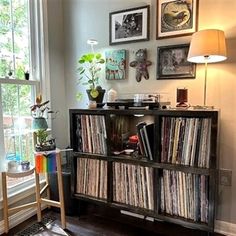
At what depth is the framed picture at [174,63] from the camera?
1.92 meters

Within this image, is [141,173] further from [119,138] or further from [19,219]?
[19,219]

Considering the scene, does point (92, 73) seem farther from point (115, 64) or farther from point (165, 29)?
point (165, 29)

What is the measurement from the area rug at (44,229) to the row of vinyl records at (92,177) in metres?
0.35

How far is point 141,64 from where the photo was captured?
211 cm

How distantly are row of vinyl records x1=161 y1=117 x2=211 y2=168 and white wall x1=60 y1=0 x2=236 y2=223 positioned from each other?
1.17ft

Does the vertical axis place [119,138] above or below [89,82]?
below

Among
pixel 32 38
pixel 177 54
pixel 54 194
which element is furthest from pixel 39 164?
pixel 177 54

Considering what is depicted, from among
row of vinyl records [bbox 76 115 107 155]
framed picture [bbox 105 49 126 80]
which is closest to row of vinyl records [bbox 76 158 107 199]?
row of vinyl records [bbox 76 115 107 155]

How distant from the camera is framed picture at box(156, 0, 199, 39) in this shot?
1879 millimetres

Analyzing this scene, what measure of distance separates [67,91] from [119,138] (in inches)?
37.3

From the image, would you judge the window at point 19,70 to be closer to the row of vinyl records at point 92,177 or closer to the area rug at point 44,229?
the area rug at point 44,229

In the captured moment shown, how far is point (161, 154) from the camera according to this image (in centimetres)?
173

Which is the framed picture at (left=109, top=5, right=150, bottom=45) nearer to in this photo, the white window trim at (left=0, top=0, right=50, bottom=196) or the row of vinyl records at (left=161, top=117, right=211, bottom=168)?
the white window trim at (left=0, top=0, right=50, bottom=196)

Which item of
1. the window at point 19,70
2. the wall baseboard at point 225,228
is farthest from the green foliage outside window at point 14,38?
the wall baseboard at point 225,228
